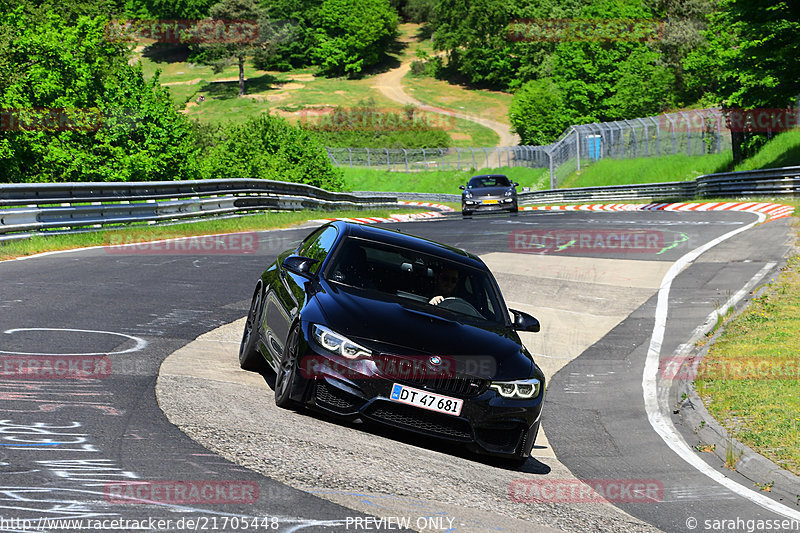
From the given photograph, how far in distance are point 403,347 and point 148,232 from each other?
53.2ft

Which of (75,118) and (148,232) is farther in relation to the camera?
(75,118)

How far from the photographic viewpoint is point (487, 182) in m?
36.9

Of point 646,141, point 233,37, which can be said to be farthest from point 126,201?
point 233,37

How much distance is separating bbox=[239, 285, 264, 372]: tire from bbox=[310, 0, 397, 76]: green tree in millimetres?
135626

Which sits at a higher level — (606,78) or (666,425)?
(606,78)

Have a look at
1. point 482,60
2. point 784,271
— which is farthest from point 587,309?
point 482,60

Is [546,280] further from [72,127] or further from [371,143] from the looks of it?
[371,143]

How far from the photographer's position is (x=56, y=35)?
36.3 m

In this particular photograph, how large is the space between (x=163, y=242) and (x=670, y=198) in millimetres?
30549

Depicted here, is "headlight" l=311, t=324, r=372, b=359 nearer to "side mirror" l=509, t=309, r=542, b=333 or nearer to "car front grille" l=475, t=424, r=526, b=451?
"car front grille" l=475, t=424, r=526, b=451

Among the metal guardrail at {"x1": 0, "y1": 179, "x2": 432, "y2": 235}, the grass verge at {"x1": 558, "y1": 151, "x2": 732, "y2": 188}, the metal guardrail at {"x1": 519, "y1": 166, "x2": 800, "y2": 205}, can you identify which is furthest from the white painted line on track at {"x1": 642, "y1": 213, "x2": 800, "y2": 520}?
the grass verge at {"x1": 558, "y1": 151, "x2": 732, "y2": 188}

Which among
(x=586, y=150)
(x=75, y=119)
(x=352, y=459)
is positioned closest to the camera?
(x=352, y=459)

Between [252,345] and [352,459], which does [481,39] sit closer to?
[252,345]

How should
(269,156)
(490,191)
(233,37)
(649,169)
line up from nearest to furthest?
(490,191)
(269,156)
(649,169)
(233,37)
